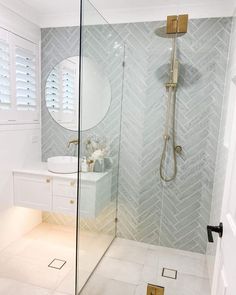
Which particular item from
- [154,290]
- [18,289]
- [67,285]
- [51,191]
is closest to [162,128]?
[51,191]

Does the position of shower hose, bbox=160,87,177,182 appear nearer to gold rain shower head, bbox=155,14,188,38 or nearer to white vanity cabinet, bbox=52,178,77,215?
gold rain shower head, bbox=155,14,188,38

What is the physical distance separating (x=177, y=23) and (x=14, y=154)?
6.69 feet

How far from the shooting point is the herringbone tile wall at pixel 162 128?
222 cm

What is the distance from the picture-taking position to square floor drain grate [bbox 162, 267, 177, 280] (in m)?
2.15

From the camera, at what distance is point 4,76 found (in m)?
2.25

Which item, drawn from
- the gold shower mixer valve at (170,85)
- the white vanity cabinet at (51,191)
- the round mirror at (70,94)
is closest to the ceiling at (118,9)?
the round mirror at (70,94)

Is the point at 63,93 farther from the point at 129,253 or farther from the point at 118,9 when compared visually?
the point at 129,253

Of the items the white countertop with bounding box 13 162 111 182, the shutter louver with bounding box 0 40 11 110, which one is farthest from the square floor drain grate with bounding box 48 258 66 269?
the shutter louver with bounding box 0 40 11 110

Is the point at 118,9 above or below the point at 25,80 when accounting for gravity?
above

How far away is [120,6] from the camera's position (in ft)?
7.62

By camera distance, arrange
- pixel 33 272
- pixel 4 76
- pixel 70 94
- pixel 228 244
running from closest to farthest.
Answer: pixel 228 244
pixel 33 272
pixel 4 76
pixel 70 94

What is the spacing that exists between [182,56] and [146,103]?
56cm

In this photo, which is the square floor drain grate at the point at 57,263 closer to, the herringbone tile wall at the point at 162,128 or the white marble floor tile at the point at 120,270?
the white marble floor tile at the point at 120,270

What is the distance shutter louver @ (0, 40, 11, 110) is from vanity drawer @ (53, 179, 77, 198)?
91 centimetres
